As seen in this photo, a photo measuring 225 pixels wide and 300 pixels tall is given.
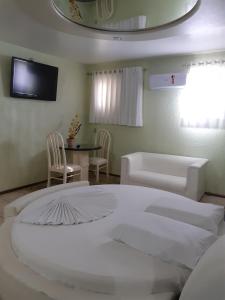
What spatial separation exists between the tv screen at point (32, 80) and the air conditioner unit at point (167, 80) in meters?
1.79

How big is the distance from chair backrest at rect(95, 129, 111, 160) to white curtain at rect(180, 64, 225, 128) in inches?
65.2

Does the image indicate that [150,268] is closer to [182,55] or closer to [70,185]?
[70,185]

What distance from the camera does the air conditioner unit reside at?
4.15 metres

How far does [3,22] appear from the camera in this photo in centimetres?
294

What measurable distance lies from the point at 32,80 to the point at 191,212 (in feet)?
11.2

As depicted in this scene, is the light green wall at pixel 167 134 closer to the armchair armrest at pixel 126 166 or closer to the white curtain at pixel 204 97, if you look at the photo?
the white curtain at pixel 204 97

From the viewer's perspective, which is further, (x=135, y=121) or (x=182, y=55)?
(x=135, y=121)

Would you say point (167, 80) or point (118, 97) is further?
point (118, 97)

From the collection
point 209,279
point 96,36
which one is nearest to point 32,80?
point 96,36

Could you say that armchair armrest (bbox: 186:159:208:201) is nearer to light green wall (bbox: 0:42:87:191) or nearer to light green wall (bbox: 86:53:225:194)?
light green wall (bbox: 86:53:225:194)

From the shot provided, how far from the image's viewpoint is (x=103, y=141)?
5.23 m

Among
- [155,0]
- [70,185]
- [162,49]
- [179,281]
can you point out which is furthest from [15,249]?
[162,49]

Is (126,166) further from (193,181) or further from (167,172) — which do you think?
(193,181)

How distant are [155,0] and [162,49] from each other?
3.67 ft
